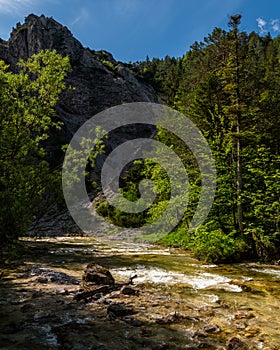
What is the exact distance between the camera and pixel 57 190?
9.73m

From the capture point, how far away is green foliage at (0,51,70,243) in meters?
6.35

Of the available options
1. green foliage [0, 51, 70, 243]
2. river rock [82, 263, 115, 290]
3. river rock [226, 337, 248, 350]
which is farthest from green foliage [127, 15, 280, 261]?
river rock [226, 337, 248, 350]

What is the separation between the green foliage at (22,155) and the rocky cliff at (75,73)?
4967 cm

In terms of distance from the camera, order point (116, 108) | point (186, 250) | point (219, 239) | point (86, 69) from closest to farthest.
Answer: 1. point (219, 239)
2. point (186, 250)
3. point (116, 108)
4. point (86, 69)

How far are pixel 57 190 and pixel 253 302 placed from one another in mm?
6867

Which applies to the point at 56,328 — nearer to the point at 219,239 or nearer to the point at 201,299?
the point at 201,299

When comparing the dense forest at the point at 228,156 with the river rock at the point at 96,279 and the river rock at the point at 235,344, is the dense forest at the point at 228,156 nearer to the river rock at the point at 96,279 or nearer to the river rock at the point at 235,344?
the river rock at the point at 96,279

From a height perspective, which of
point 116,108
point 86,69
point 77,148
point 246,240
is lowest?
point 246,240

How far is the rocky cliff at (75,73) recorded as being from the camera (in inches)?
2574

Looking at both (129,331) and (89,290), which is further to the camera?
(89,290)

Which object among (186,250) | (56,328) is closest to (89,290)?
(56,328)

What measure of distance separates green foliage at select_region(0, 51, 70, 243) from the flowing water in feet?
6.40

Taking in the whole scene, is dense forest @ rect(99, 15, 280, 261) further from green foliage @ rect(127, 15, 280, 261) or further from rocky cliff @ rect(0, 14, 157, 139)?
rocky cliff @ rect(0, 14, 157, 139)

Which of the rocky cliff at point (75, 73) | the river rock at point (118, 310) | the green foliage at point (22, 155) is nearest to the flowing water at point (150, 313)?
the river rock at point (118, 310)
